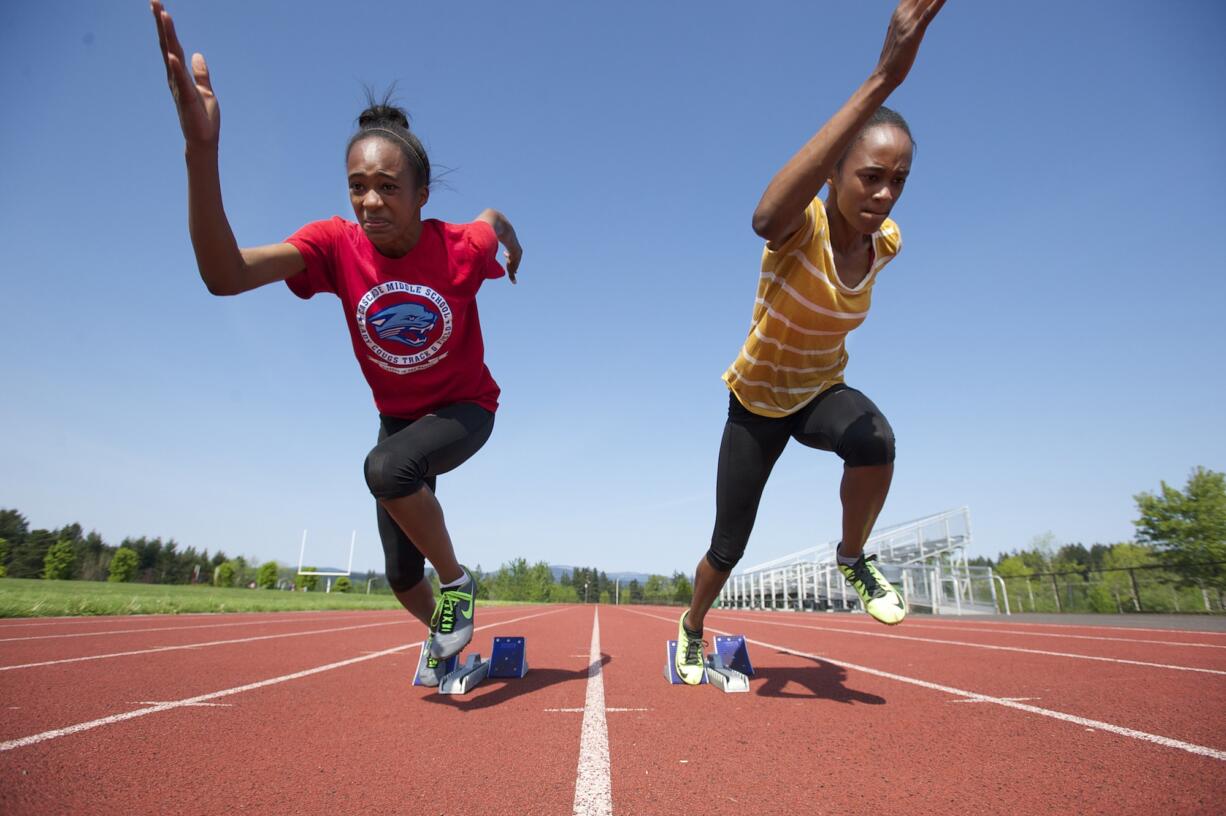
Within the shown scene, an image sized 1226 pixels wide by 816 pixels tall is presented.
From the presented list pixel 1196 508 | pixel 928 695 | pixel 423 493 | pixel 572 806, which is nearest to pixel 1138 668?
pixel 928 695

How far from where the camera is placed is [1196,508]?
26.7m

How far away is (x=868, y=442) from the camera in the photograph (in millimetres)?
2812

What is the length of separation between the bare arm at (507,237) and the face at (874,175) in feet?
5.99

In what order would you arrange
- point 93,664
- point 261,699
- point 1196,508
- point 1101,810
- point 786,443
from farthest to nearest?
point 1196,508 < point 93,664 < point 786,443 < point 261,699 < point 1101,810

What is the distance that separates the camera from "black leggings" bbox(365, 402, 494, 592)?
8.81 feet

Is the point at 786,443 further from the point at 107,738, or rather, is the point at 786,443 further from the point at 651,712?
the point at 107,738

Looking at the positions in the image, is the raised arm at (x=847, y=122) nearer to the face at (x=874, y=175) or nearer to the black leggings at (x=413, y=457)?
the face at (x=874, y=175)

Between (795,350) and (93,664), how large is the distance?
513 cm

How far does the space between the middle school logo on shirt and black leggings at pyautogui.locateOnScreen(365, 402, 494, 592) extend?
1.04 ft

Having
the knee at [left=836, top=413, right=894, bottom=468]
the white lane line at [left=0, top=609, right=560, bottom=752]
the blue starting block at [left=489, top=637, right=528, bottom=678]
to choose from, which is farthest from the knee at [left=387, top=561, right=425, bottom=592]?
the knee at [left=836, top=413, right=894, bottom=468]

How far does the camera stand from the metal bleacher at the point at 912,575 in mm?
18625

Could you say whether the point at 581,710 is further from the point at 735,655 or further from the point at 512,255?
Answer: the point at 512,255

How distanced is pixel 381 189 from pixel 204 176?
801 mm

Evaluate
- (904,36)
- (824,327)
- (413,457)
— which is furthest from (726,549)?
(904,36)
